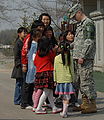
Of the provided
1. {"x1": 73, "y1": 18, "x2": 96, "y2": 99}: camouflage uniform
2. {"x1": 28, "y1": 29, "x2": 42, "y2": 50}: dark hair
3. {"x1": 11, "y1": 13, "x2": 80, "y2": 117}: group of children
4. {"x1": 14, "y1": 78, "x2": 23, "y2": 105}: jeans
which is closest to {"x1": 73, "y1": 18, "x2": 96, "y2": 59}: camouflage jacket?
{"x1": 73, "y1": 18, "x2": 96, "y2": 99}: camouflage uniform

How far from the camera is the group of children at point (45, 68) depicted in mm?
6301

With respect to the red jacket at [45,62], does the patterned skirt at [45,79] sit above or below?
below

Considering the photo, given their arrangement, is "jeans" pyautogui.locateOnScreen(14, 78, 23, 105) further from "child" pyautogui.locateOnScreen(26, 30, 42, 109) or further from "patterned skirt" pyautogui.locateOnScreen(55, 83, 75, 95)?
"patterned skirt" pyautogui.locateOnScreen(55, 83, 75, 95)

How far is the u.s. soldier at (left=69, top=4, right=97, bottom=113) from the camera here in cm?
632

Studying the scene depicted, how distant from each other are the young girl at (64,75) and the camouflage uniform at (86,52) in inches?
8.8

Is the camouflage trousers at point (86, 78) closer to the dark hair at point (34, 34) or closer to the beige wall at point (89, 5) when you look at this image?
the dark hair at point (34, 34)

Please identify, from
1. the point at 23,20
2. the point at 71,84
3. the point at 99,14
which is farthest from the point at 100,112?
the point at 23,20

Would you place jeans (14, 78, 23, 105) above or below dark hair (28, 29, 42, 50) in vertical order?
below

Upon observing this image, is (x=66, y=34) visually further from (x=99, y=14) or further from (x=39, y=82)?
(x=99, y=14)

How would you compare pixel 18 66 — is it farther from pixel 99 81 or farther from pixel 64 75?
pixel 99 81

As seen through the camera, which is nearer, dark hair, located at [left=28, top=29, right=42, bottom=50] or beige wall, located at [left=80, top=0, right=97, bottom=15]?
dark hair, located at [left=28, top=29, right=42, bottom=50]

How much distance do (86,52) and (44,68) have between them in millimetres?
880

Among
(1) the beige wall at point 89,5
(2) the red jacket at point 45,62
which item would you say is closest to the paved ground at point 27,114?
(2) the red jacket at point 45,62

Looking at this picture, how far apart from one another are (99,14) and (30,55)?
8.14 metres
